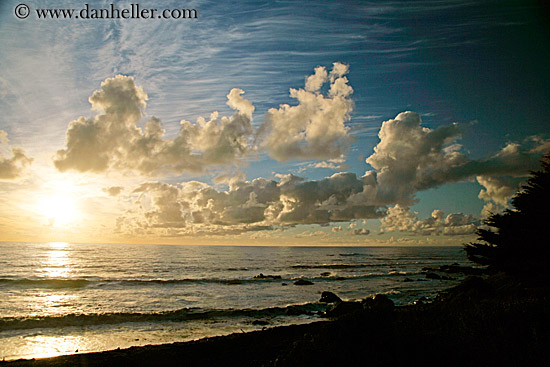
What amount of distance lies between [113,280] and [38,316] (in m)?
22.3

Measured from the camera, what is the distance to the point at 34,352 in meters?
14.5

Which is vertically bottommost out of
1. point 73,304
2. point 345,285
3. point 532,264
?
point 345,285

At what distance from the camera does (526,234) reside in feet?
62.1

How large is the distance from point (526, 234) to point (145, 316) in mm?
25799

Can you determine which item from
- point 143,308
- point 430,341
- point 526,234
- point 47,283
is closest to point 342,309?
point 526,234

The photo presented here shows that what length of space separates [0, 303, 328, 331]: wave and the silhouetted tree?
13378 mm

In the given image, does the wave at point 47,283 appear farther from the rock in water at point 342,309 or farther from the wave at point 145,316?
the rock in water at point 342,309

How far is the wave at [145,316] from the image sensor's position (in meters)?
20.0

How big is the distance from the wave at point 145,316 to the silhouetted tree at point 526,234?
527 inches

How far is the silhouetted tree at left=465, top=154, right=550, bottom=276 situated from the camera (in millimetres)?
18086

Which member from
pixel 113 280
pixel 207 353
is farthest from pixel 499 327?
pixel 113 280

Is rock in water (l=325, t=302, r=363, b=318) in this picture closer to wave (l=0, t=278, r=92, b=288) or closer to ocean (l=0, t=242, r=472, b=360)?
ocean (l=0, t=242, r=472, b=360)

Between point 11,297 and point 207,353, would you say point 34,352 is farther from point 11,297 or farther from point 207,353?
point 11,297

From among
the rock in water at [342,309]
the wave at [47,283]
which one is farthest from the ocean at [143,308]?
the rock in water at [342,309]
